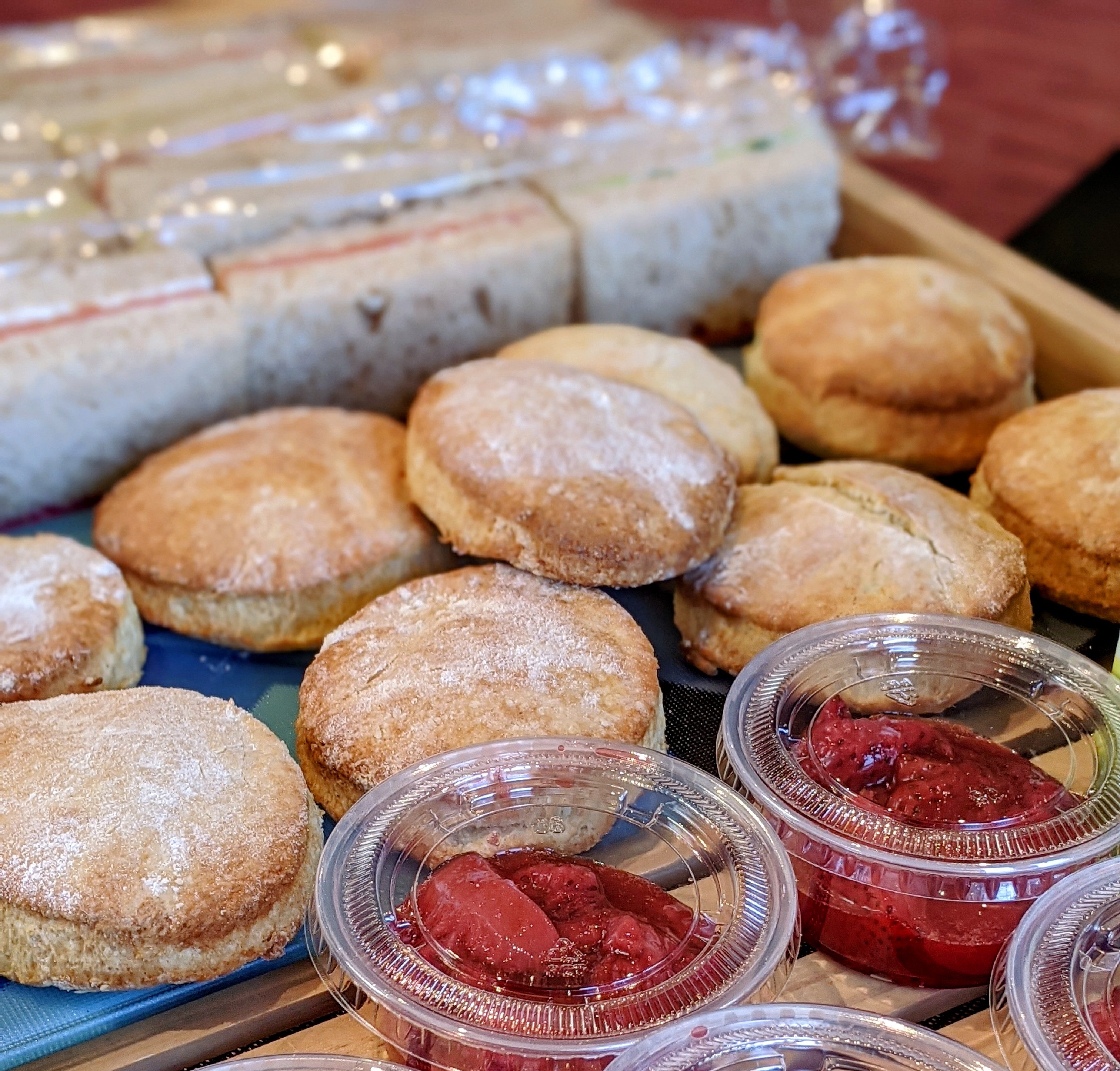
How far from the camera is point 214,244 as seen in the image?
2512 millimetres

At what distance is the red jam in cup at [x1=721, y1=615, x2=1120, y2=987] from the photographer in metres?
1.38

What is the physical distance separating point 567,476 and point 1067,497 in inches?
33.7

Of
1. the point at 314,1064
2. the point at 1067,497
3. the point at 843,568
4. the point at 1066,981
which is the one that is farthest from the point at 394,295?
the point at 1066,981

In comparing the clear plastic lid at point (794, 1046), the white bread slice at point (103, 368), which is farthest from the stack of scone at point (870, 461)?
the white bread slice at point (103, 368)

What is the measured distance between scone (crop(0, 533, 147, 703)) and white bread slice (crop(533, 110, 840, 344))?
4.18 ft

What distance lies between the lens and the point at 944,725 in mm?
1566

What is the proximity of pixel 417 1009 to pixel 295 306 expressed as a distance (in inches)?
61.3

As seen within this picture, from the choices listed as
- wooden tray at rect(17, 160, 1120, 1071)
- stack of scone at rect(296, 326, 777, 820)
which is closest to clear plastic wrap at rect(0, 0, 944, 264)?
stack of scone at rect(296, 326, 777, 820)

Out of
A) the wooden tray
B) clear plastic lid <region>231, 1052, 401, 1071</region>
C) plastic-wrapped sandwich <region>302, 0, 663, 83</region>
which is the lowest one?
the wooden tray

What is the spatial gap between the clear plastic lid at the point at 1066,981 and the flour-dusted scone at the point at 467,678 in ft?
1.62

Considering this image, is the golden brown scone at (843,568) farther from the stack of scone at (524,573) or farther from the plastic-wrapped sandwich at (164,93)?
the plastic-wrapped sandwich at (164,93)

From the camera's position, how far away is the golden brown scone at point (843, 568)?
1.84m

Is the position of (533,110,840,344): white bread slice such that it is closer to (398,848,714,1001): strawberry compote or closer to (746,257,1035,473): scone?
(746,257,1035,473): scone

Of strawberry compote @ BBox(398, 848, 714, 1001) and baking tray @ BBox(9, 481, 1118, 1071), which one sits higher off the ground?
strawberry compote @ BBox(398, 848, 714, 1001)
